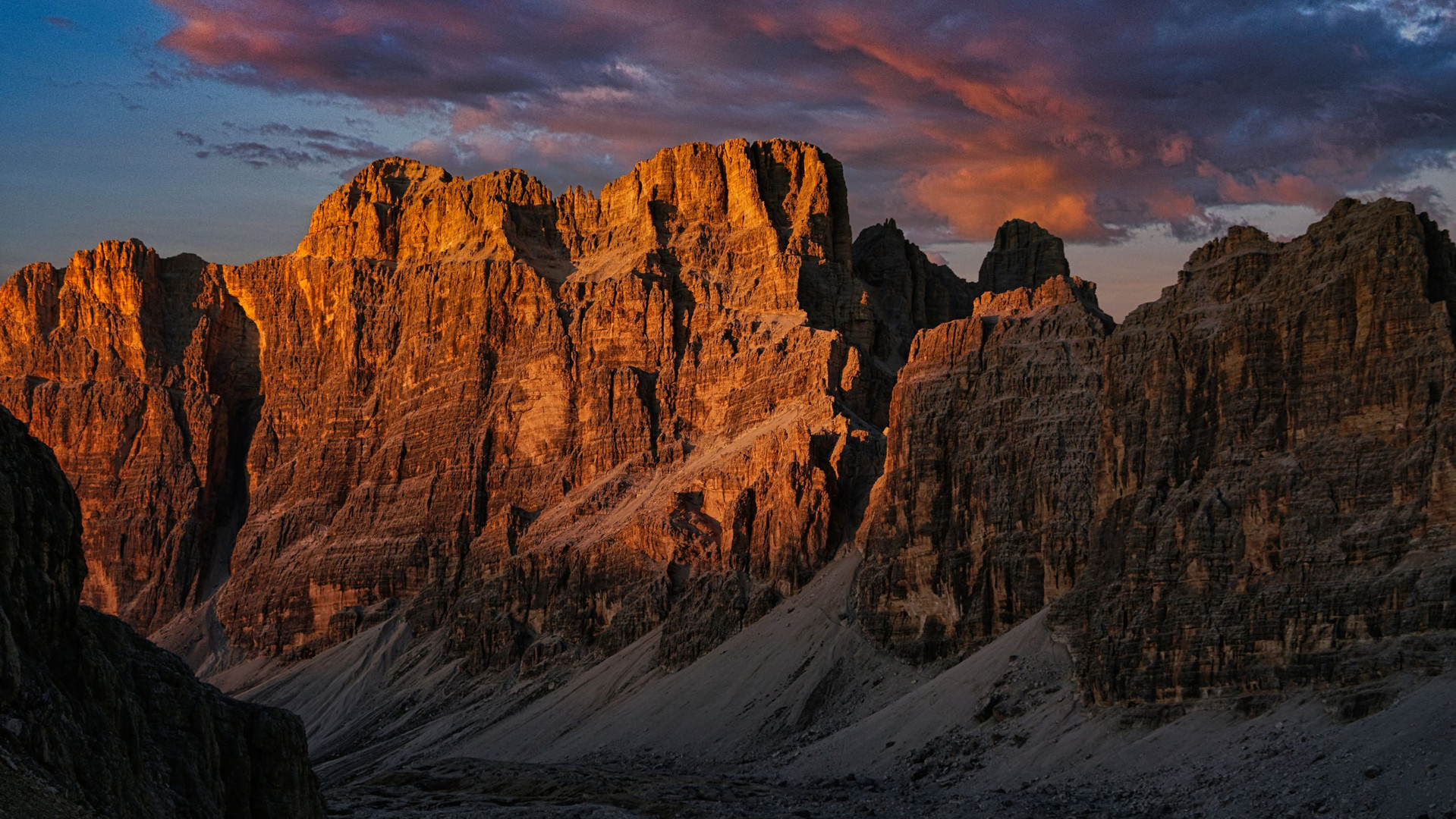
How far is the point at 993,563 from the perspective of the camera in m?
153

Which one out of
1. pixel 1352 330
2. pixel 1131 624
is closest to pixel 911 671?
pixel 1131 624

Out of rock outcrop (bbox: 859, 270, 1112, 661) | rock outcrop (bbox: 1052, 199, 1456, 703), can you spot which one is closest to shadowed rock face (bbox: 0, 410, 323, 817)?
rock outcrop (bbox: 1052, 199, 1456, 703)

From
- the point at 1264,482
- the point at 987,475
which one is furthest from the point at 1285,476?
the point at 987,475

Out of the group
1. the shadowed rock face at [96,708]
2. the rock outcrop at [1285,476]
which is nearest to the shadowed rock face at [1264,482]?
the rock outcrop at [1285,476]

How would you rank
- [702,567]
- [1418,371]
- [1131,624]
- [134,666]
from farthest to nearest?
[702,567] < [1131,624] < [1418,371] < [134,666]

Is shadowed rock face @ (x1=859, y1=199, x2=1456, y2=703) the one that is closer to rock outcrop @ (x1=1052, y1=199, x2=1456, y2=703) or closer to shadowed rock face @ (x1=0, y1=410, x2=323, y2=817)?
rock outcrop @ (x1=1052, y1=199, x2=1456, y2=703)

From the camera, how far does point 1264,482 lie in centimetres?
11238

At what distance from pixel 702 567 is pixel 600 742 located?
32882mm

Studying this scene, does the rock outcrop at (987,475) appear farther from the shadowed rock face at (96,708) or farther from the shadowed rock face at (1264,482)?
the shadowed rock face at (96,708)

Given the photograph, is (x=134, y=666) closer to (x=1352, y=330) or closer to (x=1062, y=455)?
(x=1352, y=330)

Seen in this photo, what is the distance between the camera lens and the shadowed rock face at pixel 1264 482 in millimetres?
101750

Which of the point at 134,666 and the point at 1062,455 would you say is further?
the point at 1062,455

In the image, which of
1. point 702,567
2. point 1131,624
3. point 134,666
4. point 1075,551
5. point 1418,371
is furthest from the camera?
point 702,567

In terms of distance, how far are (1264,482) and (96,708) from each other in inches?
2878
